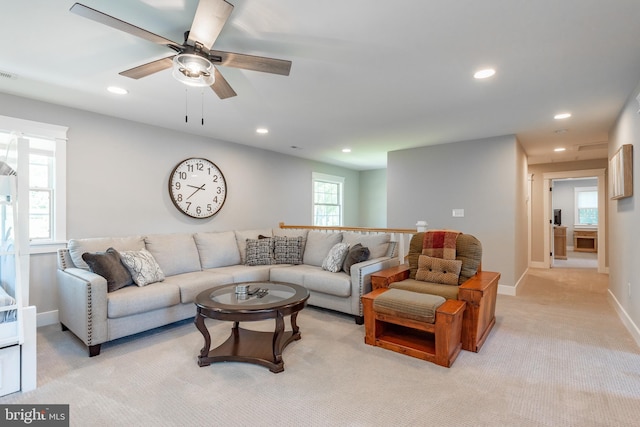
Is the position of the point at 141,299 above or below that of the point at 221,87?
below

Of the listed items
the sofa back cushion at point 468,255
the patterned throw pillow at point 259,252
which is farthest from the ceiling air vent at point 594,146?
the patterned throw pillow at point 259,252

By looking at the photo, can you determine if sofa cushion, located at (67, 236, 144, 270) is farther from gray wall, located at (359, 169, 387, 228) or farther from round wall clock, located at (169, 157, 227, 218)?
gray wall, located at (359, 169, 387, 228)

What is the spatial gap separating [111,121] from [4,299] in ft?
8.05

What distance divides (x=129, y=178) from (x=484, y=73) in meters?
4.09

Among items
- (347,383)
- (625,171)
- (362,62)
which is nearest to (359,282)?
(347,383)

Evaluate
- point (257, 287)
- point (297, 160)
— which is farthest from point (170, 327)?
point (297, 160)

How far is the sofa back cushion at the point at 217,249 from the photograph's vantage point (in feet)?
13.6

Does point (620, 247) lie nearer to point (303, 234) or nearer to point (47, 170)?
point (303, 234)

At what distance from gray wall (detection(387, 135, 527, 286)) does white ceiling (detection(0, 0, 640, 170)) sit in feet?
2.08

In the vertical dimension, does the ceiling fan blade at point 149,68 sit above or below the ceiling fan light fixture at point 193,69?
above

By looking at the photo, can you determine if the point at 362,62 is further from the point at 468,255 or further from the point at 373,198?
the point at 373,198

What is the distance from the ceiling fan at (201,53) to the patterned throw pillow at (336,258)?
2298 millimetres

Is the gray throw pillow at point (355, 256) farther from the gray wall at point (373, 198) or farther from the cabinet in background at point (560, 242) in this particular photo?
the cabinet in background at point (560, 242)

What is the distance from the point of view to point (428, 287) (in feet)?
9.89
